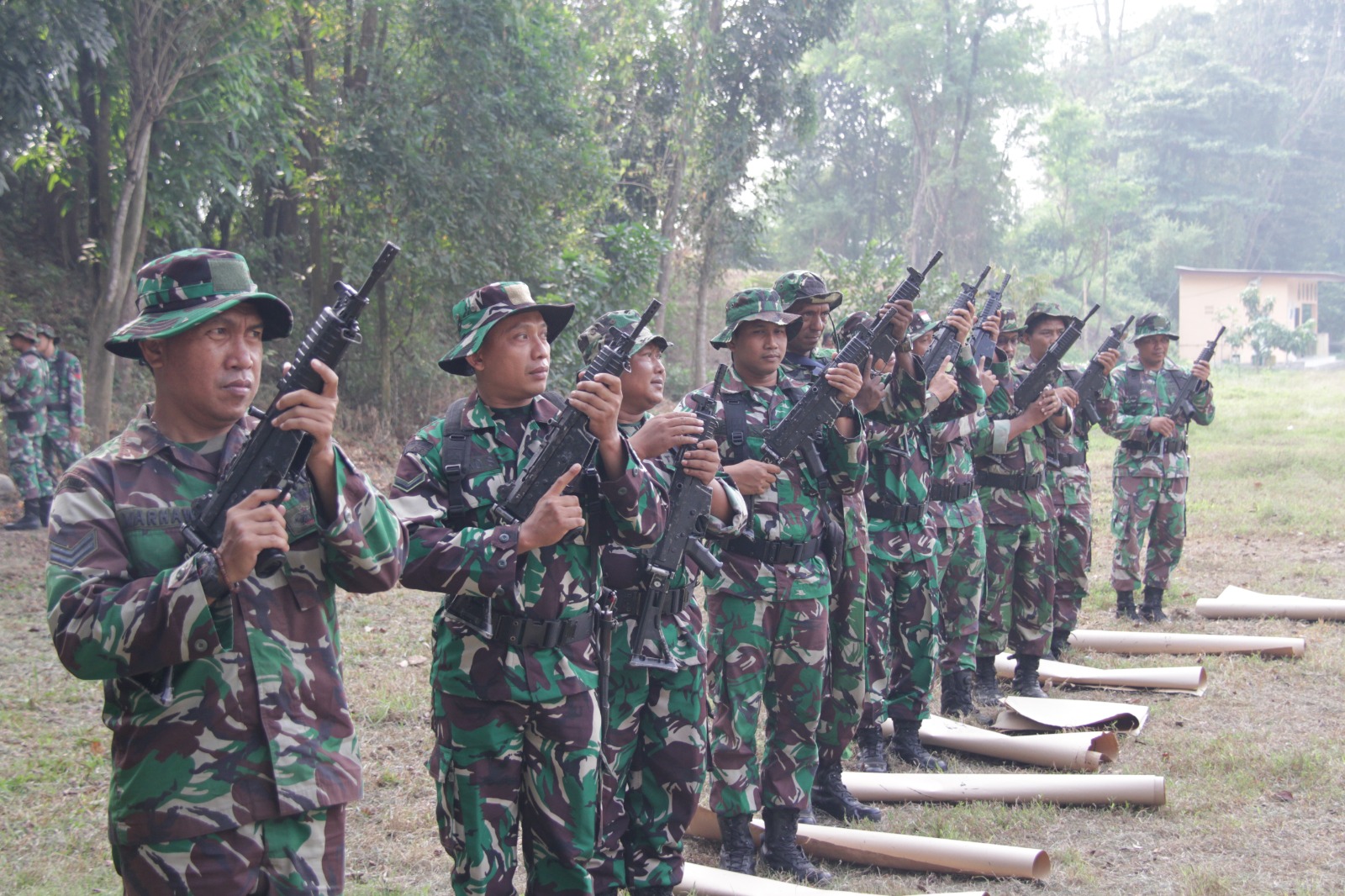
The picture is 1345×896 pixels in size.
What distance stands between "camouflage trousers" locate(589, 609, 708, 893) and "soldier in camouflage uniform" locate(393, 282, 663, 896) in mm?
532

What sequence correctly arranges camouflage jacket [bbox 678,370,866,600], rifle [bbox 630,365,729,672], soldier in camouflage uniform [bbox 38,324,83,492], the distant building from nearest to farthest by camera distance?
rifle [bbox 630,365,729,672] → camouflage jacket [bbox 678,370,866,600] → soldier in camouflage uniform [bbox 38,324,83,492] → the distant building

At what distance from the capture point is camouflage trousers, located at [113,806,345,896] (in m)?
2.64

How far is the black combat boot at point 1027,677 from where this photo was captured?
304 inches

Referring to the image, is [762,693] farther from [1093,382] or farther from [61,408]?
[61,408]

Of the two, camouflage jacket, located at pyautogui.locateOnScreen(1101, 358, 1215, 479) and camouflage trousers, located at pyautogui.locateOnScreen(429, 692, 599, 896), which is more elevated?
camouflage jacket, located at pyautogui.locateOnScreen(1101, 358, 1215, 479)

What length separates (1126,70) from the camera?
190 feet

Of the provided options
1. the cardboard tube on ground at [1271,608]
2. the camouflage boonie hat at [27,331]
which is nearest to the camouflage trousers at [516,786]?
the cardboard tube on ground at [1271,608]

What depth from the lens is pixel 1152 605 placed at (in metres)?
9.92

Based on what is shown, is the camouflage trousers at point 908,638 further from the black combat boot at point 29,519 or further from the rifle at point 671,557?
the black combat boot at point 29,519

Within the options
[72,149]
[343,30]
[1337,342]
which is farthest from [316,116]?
[1337,342]

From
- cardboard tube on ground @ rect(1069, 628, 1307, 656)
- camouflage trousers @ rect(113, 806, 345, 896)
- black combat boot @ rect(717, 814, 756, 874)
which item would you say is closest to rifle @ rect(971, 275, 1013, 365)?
cardboard tube on ground @ rect(1069, 628, 1307, 656)

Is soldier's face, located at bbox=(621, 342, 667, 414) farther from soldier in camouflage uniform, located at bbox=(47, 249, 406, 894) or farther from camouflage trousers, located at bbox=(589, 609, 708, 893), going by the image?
soldier in camouflage uniform, located at bbox=(47, 249, 406, 894)

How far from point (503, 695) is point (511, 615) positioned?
247mm

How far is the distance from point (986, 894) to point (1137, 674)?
378 centimetres
